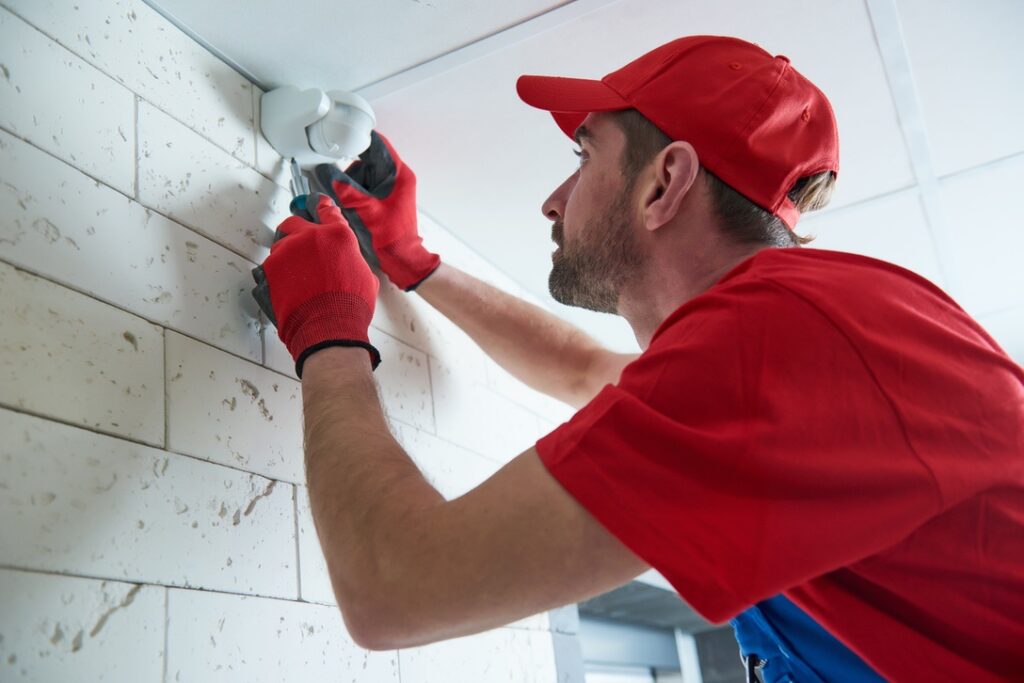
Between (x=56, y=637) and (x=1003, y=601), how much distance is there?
36.0 inches

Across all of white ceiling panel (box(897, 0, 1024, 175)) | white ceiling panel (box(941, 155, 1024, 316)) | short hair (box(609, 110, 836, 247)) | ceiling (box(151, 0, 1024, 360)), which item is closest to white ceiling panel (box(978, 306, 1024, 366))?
white ceiling panel (box(941, 155, 1024, 316))

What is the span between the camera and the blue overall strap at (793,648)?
3.18 feet

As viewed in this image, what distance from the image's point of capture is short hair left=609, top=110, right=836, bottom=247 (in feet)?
4.06

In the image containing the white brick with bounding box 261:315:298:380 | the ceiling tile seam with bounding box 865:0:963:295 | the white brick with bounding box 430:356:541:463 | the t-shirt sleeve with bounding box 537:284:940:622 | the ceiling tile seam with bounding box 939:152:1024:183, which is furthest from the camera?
the ceiling tile seam with bounding box 939:152:1024:183

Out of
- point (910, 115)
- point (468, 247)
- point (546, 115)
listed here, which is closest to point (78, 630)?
point (546, 115)

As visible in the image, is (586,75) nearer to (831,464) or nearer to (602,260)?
(602,260)

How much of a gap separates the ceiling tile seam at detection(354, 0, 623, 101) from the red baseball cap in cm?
20

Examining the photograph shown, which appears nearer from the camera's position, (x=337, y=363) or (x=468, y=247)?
(x=337, y=363)

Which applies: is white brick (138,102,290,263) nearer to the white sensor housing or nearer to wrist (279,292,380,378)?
the white sensor housing

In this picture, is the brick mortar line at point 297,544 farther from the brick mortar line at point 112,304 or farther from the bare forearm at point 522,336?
the bare forearm at point 522,336

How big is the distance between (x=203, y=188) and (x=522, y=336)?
26.8 inches

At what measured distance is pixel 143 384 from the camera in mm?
1104

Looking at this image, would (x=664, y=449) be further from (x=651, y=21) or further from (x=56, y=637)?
(x=651, y=21)

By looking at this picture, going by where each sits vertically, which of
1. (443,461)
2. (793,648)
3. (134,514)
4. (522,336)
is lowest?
(793,648)
